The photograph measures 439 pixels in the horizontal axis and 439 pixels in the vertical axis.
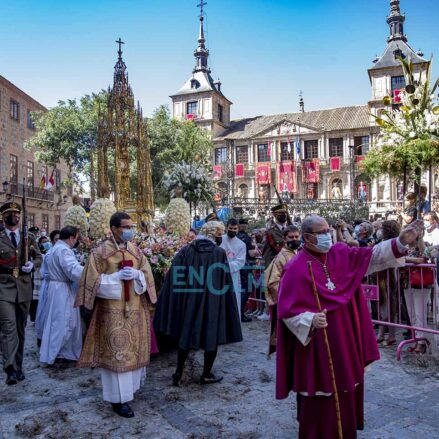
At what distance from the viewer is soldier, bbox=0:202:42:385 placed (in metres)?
5.10

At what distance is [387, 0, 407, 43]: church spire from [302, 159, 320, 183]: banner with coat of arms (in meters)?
14.8

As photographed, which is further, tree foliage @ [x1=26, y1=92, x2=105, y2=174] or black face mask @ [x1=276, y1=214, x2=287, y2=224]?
tree foliage @ [x1=26, y1=92, x2=105, y2=174]

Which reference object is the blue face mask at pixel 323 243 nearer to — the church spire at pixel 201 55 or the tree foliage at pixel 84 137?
the tree foliage at pixel 84 137

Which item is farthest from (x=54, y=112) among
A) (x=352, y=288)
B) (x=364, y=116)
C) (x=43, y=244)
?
(x=364, y=116)

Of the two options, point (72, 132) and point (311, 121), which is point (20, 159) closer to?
point (72, 132)

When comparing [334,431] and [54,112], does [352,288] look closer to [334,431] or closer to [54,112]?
[334,431]

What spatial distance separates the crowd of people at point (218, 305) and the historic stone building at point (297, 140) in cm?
3824

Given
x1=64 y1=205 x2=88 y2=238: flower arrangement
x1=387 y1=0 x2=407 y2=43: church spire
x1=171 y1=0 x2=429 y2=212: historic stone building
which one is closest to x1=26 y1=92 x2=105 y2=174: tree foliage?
x1=64 y1=205 x2=88 y2=238: flower arrangement

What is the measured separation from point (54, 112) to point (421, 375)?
23840 millimetres

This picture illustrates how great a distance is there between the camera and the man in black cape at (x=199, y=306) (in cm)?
480

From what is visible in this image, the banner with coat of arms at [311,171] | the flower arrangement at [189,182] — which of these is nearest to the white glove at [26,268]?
the flower arrangement at [189,182]

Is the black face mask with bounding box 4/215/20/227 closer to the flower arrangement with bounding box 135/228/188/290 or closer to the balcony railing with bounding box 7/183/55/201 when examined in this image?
the flower arrangement with bounding box 135/228/188/290

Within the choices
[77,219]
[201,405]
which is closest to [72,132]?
[77,219]

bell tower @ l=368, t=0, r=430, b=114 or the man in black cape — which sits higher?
bell tower @ l=368, t=0, r=430, b=114
